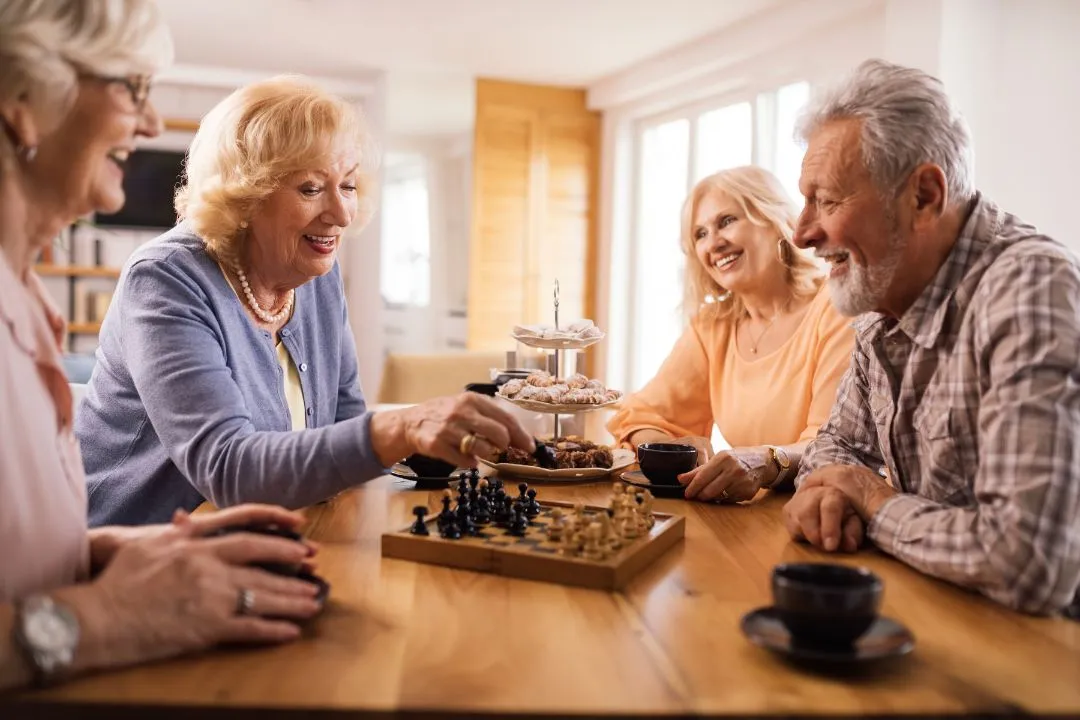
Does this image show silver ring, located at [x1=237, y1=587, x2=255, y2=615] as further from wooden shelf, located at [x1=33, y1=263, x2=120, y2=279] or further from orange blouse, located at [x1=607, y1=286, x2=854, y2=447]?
wooden shelf, located at [x1=33, y1=263, x2=120, y2=279]

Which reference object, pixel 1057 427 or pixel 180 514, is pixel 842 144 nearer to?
pixel 1057 427

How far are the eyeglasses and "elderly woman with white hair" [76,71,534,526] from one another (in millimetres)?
515

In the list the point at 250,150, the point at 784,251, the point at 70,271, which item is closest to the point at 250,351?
the point at 250,150

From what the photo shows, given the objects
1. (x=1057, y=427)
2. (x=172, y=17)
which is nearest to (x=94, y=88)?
(x=1057, y=427)

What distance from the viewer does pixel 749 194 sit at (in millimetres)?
2818

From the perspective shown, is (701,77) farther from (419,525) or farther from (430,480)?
(419,525)

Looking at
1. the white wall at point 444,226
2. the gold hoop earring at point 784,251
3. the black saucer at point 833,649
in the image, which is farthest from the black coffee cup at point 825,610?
the white wall at point 444,226

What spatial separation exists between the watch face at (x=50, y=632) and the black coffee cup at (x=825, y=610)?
69cm

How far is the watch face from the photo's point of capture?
904mm

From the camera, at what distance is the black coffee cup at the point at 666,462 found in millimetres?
1802

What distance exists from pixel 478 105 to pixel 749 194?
5.10 m

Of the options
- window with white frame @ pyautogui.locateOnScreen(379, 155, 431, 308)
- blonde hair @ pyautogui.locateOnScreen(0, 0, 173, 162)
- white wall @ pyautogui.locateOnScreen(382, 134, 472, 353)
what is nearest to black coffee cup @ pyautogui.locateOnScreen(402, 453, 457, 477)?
blonde hair @ pyautogui.locateOnScreen(0, 0, 173, 162)

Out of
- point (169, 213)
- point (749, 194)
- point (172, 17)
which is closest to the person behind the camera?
point (749, 194)

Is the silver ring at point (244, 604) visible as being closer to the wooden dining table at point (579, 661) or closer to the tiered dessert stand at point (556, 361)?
the wooden dining table at point (579, 661)
